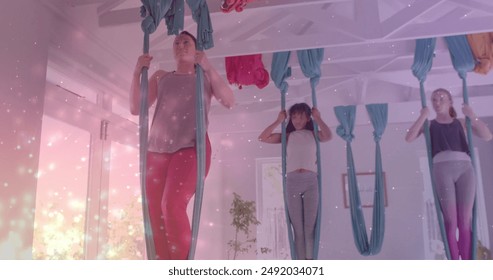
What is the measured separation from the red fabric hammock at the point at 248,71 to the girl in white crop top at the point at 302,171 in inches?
17.4

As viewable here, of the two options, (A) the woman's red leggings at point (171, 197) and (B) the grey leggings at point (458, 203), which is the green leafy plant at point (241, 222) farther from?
(A) the woman's red leggings at point (171, 197)

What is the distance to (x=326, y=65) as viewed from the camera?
4.16 metres

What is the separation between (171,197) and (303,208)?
1.03 metres

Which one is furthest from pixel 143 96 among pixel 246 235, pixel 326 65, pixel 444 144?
pixel 246 235

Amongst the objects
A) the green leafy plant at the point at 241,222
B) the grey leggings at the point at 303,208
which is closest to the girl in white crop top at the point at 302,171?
the grey leggings at the point at 303,208

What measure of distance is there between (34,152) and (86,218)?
0.83 metres

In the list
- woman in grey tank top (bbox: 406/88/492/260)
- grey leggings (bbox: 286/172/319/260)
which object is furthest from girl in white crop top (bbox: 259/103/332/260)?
woman in grey tank top (bbox: 406/88/492/260)

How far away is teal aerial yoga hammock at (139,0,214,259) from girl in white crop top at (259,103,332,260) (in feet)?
2.79

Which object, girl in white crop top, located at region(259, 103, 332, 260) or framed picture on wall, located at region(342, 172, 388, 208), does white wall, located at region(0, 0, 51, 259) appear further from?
framed picture on wall, located at region(342, 172, 388, 208)

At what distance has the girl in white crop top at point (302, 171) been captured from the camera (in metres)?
2.48

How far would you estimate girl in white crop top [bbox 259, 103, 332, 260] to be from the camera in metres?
2.48

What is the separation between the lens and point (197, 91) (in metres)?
1.79

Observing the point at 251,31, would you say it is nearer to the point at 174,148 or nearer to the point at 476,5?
the point at 476,5
